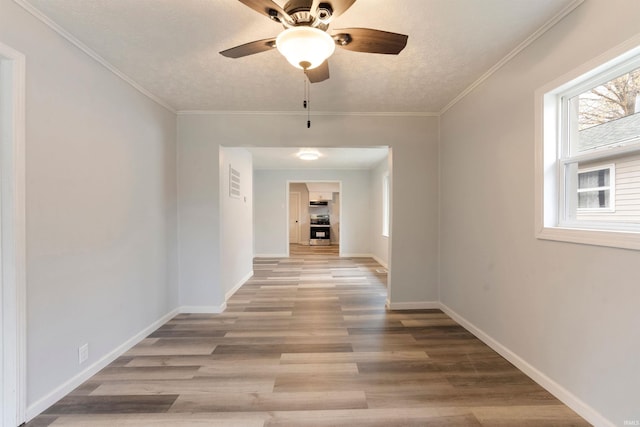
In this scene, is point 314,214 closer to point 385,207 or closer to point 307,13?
point 385,207

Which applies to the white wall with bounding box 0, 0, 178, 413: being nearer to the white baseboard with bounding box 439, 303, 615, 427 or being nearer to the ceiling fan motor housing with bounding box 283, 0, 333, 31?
the ceiling fan motor housing with bounding box 283, 0, 333, 31

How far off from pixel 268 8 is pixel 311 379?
2.29 m

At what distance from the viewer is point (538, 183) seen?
1955 millimetres

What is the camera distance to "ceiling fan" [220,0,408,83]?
134cm

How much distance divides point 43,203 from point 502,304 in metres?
3.35

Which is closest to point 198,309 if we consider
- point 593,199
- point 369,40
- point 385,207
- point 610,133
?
point 369,40

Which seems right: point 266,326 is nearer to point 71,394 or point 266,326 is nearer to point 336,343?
point 336,343

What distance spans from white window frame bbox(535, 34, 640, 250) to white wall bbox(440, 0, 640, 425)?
0.20 ft

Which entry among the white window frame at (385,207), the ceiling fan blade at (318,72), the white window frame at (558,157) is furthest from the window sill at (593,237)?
the white window frame at (385,207)

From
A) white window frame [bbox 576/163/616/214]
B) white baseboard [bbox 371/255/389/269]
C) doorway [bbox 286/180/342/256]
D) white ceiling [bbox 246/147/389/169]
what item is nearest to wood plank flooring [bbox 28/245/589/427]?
A: white window frame [bbox 576/163/616/214]

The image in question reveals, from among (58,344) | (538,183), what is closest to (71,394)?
(58,344)

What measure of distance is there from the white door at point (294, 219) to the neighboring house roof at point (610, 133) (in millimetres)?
9502

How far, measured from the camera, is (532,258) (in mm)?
2033

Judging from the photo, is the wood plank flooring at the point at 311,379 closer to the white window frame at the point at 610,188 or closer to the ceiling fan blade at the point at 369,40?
the white window frame at the point at 610,188
